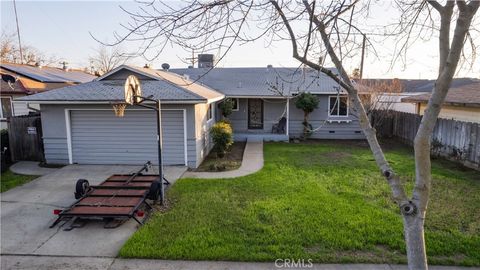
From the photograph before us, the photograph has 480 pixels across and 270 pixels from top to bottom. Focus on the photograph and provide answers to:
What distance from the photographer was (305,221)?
6.11 m

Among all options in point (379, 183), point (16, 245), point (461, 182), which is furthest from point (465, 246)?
point (16, 245)

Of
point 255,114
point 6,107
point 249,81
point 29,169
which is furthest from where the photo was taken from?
point 249,81

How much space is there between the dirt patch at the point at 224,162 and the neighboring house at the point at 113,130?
35 cm

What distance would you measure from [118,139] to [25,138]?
11.8 feet

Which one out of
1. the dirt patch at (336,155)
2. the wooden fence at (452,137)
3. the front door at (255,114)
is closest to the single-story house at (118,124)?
the dirt patch at (336,155)

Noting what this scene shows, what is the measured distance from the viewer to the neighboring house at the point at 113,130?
10805 millimetres

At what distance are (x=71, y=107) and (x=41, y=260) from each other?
24.0ft

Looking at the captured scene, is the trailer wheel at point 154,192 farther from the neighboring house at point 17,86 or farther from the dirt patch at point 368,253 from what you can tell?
the neighboring house at point 17,86

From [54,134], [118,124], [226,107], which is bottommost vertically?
[54,134]

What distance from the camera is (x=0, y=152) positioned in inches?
432

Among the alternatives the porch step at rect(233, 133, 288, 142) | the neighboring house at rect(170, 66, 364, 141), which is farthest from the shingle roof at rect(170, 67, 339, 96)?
the porch step at rect(233, 133, 288, 142)

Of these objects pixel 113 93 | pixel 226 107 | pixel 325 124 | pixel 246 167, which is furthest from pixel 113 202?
pixel 325 124

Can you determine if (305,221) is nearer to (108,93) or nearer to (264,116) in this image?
(108,93)

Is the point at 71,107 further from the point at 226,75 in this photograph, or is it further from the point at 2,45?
the point at 2,45
